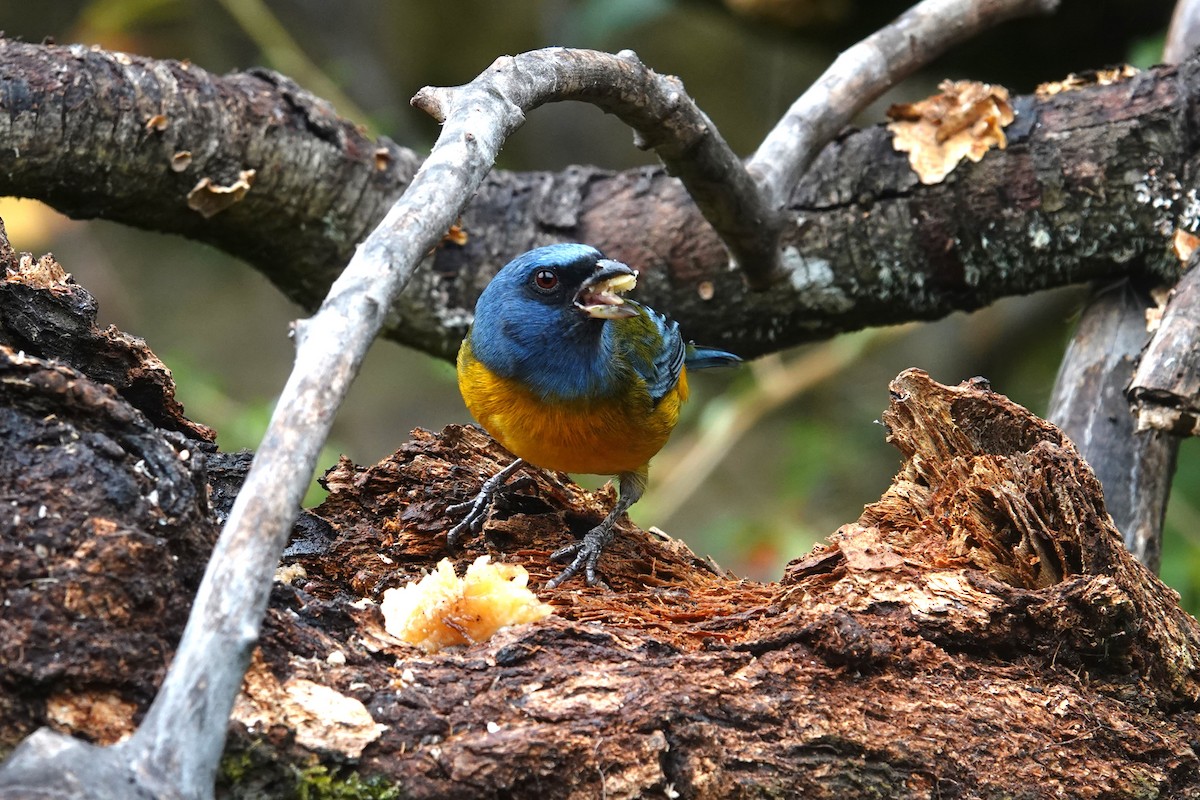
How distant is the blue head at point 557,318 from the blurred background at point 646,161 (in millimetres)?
3102

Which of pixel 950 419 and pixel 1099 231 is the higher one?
pixel 1099 231

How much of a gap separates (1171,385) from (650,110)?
146 centimetres

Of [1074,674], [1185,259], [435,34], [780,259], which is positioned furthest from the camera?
[435,34]

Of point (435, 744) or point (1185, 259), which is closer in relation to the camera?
point (435, 744)

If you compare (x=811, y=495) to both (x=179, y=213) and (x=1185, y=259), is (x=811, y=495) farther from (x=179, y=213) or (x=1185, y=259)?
(x=179, y=213)

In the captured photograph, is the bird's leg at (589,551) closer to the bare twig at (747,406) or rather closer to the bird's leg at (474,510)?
the bird's leg at (474,510)

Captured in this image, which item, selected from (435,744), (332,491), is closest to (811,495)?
(332,491)

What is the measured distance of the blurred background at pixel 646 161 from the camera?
6547mm

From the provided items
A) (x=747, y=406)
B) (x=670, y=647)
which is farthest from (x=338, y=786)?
(x=747, y=406)

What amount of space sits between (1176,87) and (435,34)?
5.98 metres

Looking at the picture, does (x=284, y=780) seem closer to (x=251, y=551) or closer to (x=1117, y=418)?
(x=251, y=551)

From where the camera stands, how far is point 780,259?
13.7 ft

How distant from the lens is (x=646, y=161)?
29.0 ft

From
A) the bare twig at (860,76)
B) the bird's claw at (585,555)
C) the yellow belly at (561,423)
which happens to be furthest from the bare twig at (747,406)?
the bird's claw at (585,555)
